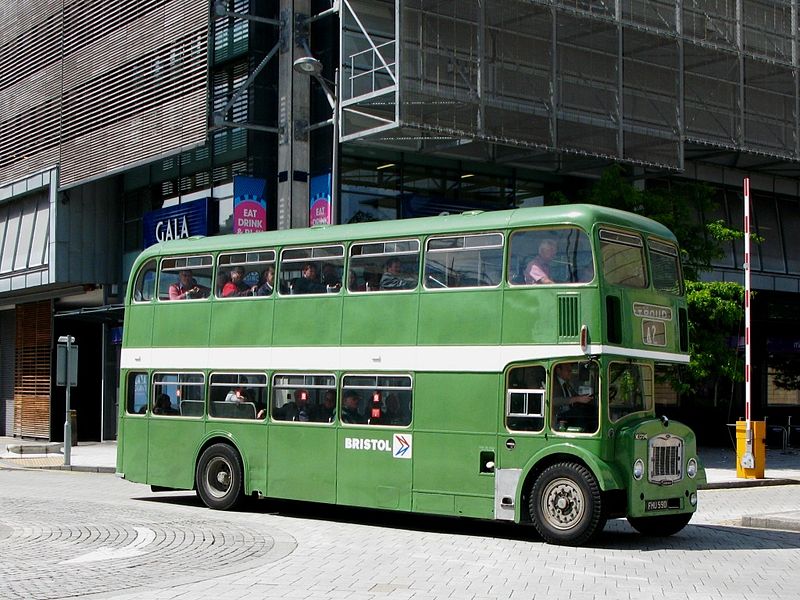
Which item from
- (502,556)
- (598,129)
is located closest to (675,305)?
(502,556)

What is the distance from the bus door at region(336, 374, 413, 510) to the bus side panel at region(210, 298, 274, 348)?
1649 millimetres

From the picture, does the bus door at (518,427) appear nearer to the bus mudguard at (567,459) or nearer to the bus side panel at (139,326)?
the bus mudguard at (567,459)

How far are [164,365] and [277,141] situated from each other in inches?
518

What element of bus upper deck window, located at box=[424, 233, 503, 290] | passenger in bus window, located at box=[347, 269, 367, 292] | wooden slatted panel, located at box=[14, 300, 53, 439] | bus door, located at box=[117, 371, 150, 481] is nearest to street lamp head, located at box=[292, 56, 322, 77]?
bus door, located at box=[117, 371, 150, 481]

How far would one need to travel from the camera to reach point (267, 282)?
1748 centimetres

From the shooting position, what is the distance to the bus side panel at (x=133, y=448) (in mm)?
18984

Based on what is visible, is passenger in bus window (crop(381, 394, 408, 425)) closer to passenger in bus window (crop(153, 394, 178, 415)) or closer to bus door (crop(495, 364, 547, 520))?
bus door (crop(495, 364, 547, 520))

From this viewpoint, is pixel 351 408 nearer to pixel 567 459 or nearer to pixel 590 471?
pixel 567 459

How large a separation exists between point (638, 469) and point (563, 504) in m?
0.97

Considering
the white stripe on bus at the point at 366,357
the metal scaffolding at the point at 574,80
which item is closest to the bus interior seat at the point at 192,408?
the white stripe on bus at the point at 366,357

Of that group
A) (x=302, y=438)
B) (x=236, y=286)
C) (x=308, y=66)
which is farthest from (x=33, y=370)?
(x=302, y=438)

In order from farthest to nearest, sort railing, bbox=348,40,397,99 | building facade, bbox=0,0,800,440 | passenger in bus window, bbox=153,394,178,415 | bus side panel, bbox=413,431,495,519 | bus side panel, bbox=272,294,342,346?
building facade, bbox=0,0,800,440
railing, bbox=348,40,397,99
passenger in bus window, bbox=153,394,178,415
bus side panel, bbox=272,294,342,346
bus side panel, bbox=413,431,495,519

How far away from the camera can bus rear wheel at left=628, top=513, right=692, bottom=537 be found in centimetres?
1536

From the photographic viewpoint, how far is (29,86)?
129 feet
